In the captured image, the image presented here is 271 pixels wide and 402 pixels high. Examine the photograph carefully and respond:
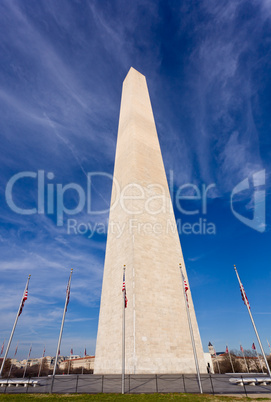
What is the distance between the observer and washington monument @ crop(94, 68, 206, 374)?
18.3 metres

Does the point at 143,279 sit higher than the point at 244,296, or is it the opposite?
the point at 143,279

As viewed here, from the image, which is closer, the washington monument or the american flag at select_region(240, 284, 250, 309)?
the american flag at select_region(240, 284, 250, 309)

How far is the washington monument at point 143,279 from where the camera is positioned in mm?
18266

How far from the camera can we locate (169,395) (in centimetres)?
1097

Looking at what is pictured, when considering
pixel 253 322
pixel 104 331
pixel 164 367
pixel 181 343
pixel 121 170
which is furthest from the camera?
pixel 121 170

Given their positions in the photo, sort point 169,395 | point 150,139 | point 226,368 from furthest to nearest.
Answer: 1. point 226,368
2. point 150,139
3. point 169,395

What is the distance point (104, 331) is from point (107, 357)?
A: 236 centimetres

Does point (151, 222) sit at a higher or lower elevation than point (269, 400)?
higher

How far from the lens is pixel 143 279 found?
68.6ft

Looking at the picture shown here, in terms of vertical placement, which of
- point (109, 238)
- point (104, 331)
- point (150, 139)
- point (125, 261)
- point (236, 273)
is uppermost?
point (150, 139)

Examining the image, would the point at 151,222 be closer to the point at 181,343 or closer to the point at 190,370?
the point at 181,343

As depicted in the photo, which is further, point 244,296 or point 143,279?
point 143,279

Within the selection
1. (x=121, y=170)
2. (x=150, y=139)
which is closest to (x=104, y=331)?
(x=121, y=170)

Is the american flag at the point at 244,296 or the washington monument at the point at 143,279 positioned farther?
the washington monument at the point at 143,279
